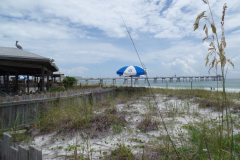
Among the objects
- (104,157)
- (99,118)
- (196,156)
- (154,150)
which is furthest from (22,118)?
(196,156)

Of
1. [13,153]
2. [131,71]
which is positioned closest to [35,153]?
[13,153]

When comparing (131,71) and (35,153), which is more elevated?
(131,71)

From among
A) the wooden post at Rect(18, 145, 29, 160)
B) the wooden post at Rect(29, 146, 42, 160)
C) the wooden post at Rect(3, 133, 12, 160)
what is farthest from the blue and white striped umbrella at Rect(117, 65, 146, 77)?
the wooden post at Rect(29, 146, 42, 160)

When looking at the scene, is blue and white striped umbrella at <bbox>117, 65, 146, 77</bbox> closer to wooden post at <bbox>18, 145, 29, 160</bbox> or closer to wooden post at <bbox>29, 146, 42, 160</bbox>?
wooden post at <bbox>18, 145, 29, 160</bbox>

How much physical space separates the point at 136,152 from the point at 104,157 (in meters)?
0.59

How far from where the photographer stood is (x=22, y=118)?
468cm

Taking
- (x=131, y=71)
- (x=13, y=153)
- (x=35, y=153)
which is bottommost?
(x=13, y=153)

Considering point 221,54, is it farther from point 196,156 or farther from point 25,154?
point 25,154

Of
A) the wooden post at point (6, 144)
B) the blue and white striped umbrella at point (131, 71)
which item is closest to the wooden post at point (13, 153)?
the wooden post at point (6, 144)

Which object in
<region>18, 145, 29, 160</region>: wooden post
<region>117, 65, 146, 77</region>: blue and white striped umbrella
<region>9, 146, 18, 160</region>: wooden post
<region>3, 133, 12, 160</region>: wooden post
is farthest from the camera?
<region>117, 65, 146, 77</region>: blue and white striped umbrella

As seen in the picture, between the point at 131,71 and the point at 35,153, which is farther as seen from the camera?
the point at 131,71

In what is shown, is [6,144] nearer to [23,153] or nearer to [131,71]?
[23,153]

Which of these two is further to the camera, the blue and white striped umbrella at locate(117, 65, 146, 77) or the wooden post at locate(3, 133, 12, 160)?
the blue and white striped umbrella at locate(117, 65, 146, 77)

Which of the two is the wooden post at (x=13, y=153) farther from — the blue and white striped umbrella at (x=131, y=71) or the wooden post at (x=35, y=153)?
the blue and white striped umbrella at (x=131, y=71)
